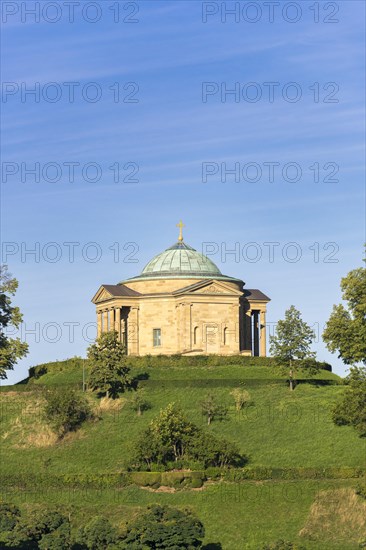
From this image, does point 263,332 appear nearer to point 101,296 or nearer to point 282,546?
point 101,296

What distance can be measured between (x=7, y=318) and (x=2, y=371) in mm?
4863

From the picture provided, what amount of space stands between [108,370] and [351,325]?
21.5 metres

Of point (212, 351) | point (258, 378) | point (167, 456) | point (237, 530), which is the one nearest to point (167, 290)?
point (212, 351)

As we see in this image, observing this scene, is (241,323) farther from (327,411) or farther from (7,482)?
(7,482)

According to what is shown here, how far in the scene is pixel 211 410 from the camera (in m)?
95.5

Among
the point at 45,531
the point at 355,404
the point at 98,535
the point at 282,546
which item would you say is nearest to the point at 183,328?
the point at 355,404

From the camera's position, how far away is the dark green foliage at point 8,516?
71.8 metres

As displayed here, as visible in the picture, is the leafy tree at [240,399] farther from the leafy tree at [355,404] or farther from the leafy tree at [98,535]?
the leafy tree at [98,535]

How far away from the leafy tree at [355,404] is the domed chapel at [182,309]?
32076 millimetres

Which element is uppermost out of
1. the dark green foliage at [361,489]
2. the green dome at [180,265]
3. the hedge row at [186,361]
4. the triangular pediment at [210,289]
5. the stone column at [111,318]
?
the green dome at [180,265]

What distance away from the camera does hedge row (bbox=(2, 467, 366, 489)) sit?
8225 centimetres

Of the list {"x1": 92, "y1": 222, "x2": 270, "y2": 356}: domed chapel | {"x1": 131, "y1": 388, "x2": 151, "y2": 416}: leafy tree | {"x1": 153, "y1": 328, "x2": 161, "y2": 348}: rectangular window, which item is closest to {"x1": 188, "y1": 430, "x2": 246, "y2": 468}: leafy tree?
{"x1": 131, "y1": 388, "x2": 151, "y2": 416}: leafy tree

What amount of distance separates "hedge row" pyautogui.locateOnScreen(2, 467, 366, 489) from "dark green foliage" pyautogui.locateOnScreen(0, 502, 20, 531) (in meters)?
8.94

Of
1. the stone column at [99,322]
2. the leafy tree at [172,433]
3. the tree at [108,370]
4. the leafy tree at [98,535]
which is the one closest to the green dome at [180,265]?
the stone column at [99,322]
